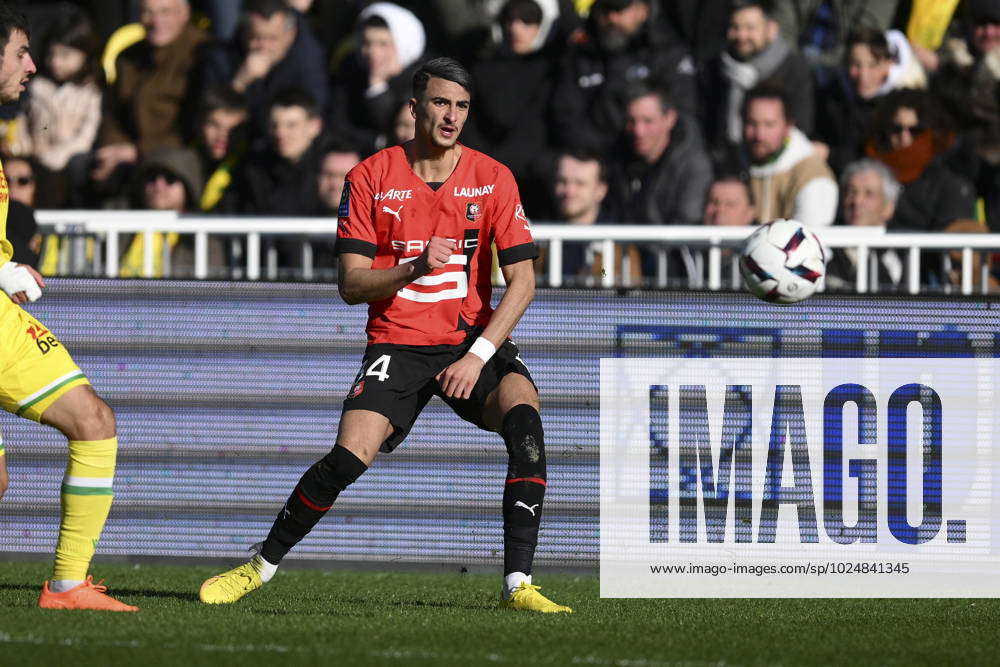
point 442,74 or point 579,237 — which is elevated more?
point 442,74

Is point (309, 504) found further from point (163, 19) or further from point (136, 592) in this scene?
point (163, 19)

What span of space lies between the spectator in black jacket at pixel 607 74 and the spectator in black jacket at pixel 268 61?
2035mm

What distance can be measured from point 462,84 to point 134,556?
3.75 meters

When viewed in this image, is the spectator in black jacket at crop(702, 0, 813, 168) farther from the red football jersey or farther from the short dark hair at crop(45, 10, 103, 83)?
the short dark hair at crop(45, 10, 103, 83)

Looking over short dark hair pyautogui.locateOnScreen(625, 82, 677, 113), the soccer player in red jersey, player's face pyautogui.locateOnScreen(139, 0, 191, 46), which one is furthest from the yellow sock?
player's face pyautogui.locateOnScreen(139, 0, 191, 46)

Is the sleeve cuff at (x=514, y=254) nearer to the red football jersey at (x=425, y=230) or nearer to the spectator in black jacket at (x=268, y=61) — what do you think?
the red football jersey at (x=425, y=230)

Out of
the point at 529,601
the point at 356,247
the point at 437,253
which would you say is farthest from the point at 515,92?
the point at 529,601

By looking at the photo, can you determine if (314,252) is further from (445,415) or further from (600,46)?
(600,46)

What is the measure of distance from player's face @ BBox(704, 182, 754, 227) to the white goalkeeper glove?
17.1 feet

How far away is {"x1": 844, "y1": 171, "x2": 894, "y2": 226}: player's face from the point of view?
443 inches

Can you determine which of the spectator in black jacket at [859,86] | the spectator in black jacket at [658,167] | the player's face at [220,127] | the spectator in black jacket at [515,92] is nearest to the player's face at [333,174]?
the spectator in black jacket at [515,92]

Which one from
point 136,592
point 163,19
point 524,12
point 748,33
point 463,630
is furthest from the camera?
point 163,19

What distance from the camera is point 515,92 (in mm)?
12445

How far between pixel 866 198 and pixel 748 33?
180 centimetres
